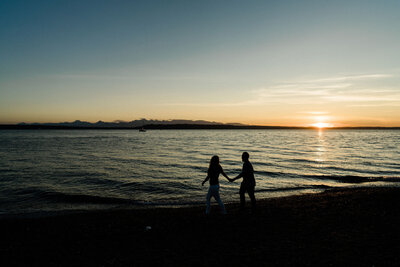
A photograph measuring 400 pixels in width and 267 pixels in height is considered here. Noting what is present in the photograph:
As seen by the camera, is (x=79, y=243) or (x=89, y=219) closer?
(x=79, y=243)

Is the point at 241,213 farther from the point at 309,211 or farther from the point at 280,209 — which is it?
the point at 309,211

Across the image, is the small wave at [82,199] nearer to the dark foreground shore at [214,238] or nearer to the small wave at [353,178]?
the dark foreground shore at [214,238]

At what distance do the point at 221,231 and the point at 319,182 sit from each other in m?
17.6

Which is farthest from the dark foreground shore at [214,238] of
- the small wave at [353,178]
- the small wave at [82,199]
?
the small wave at [353,178]

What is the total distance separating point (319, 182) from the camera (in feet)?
76.3

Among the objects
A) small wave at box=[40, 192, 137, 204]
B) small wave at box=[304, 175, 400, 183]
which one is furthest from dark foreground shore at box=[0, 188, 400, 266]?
small wave at box=[304, 175, 400, 183]

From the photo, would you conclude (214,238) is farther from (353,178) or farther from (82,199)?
Answer: (353,178)

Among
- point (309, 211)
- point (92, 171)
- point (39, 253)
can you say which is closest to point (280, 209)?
point (309, 211)

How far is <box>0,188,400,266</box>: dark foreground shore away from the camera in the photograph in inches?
274

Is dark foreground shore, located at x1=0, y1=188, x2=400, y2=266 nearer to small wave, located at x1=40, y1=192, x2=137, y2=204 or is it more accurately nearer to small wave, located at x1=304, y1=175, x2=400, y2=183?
small wave, located at x1=40, y1=192, x2=137, y2=204

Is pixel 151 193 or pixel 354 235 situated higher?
pixel 354 235

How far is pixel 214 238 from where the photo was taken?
8.55 m

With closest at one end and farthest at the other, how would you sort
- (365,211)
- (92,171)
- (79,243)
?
(79,243), (365,211), (92,171)

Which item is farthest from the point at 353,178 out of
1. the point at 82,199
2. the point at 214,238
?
the point at 82,199
